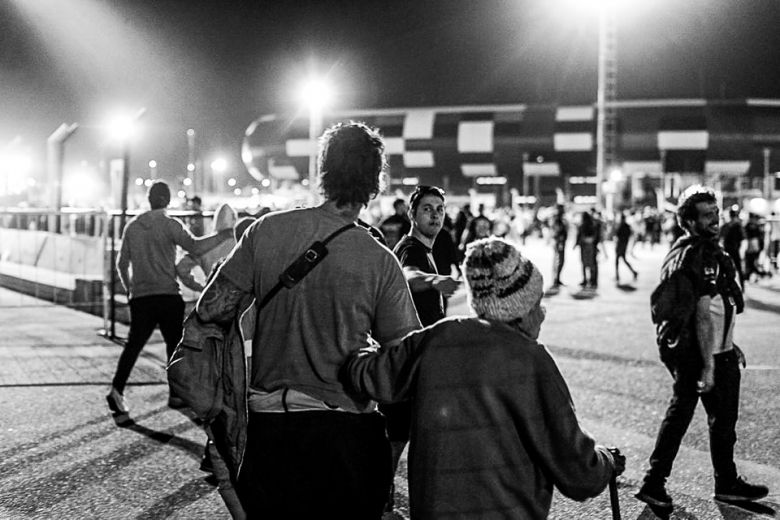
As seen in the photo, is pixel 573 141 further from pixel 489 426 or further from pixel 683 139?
pixel 489 426

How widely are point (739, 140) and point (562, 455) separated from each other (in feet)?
178

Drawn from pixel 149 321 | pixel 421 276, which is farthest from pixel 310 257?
pixel 149 321

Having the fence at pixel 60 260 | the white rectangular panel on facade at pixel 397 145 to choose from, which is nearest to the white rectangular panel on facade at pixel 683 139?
the white rectangular panel on facade at pixel 397 145

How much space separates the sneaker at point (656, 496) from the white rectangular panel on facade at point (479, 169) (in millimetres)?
53230

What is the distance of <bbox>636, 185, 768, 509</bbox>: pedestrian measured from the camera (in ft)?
15.6

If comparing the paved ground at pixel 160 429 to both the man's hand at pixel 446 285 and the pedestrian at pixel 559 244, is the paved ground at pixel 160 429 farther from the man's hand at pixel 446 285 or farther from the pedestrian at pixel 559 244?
the pedestrian at pixel 559 244

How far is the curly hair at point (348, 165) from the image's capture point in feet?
9.22

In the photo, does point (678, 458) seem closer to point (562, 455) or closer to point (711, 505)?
point (711, 505)

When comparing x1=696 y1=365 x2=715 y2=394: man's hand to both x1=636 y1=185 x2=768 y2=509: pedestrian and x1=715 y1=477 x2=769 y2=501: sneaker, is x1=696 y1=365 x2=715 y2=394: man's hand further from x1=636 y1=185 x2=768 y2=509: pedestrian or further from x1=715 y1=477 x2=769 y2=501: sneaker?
x1=715 y1=477 x2=769 y2=501: sneaker

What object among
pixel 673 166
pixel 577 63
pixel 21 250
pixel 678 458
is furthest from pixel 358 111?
pixel 678 458

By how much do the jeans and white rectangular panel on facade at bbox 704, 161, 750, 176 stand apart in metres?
51.1

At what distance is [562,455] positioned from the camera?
246 cm

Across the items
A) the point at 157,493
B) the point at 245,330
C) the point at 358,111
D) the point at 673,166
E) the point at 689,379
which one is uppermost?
the point at 358,111

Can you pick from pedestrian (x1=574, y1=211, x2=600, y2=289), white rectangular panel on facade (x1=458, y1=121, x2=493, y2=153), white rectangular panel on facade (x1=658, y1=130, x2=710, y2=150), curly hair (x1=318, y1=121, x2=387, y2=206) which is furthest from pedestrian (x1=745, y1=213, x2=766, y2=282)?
white rectangular panel on facade (x1=458, y1=121, x2=493, y2=153)
